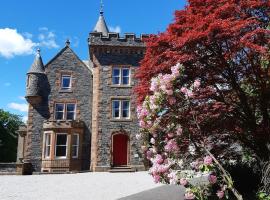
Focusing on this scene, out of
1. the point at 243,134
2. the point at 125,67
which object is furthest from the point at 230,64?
the point at 125,67

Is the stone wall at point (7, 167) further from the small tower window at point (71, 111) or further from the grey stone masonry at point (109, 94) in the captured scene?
the small tower window at point (71, 111)

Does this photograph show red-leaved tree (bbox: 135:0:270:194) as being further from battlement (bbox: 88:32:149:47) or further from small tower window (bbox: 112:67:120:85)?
battlement (bbox: 88:32:149:47)

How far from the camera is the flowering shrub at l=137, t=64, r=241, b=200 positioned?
27.3ft

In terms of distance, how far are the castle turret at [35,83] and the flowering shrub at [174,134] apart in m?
21.7

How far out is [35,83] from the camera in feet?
96.4

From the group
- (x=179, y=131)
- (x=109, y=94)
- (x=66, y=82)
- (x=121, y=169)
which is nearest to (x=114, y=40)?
(x=109, y=94)

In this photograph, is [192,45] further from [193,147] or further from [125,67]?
[125,67]

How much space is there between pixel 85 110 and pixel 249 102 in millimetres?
20174

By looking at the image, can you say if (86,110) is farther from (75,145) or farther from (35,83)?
(35,83)

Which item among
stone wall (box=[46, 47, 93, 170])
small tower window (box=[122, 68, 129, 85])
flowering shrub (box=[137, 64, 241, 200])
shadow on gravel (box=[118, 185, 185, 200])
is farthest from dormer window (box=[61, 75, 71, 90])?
flowering shrub (box=[137, 64, 241, 200])

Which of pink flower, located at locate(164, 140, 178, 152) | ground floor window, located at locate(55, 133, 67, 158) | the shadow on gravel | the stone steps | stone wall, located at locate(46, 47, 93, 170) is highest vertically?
stone wall, located at locate(46, 47, 93, 170)

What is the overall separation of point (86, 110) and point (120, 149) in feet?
15.9

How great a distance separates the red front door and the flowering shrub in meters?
18.5

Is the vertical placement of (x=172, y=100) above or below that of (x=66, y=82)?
below
